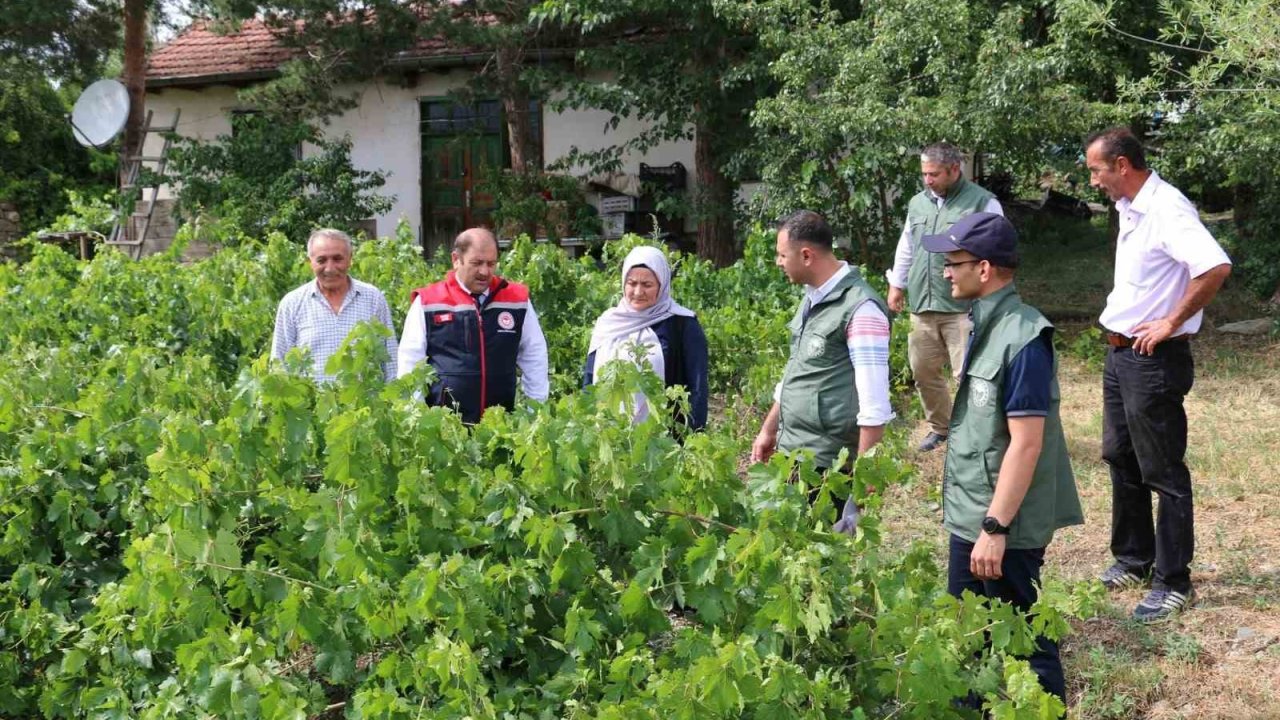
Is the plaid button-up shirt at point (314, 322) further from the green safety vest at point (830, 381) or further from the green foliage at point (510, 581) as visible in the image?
the green safety vest at point (830, 381)

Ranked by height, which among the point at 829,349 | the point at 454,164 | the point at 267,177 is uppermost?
the point at 454,164

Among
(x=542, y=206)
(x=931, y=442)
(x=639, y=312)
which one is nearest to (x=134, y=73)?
(x=542, y=206)

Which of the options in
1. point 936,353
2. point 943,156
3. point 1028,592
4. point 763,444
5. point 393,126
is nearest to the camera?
point 1028,592

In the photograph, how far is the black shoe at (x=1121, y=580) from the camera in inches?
181

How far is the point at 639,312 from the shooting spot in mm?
4203

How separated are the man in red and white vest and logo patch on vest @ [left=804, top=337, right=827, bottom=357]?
4.16 feet

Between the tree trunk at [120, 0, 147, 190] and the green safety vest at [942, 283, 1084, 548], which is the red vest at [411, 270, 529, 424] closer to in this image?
the green safety vest at [942, 283, 1084, 548]

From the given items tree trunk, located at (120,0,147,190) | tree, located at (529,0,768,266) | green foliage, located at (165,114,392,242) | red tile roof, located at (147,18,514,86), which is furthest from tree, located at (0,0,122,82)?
tree, located at (529,0,768,266)

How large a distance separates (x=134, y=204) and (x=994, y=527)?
47.8 feet

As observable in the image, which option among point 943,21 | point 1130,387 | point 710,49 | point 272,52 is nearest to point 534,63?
point 710,49

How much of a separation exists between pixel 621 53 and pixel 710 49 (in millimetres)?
1040

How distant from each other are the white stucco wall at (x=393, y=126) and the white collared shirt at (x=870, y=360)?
12.5m

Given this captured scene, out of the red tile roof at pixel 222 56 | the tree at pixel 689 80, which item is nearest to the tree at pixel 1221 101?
the tree at pixel 689 80

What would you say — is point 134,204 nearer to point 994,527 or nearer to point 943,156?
point 943,156
